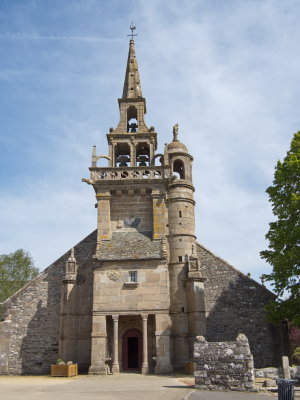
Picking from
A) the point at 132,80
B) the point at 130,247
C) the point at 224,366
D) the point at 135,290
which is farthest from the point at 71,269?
the point at 132,80

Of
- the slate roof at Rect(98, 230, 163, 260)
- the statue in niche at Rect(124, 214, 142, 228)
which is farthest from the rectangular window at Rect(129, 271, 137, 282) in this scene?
the statue in niche at Rect(124, 214, 142, 228)

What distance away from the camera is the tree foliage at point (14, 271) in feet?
139

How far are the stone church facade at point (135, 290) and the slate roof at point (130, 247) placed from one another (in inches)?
2.5

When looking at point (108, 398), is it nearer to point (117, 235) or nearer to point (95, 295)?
point (95, 295)

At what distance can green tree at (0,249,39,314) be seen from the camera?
4223cm

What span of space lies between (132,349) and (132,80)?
19.6m

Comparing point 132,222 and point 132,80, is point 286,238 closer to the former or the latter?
point 132,222

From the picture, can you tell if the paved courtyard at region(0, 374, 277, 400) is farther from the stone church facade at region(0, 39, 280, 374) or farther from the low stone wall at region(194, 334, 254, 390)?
the stone church facade at region(0, 39, 280, 374)

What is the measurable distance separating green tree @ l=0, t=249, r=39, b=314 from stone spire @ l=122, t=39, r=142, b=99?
23.5 meters

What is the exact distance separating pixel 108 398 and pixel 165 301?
10925 mm

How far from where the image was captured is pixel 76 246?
95.5 ft

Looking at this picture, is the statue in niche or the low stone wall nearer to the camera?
the low stone wall

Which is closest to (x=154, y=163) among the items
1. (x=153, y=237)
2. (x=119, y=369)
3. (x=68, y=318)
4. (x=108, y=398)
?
(x=153, y=237)

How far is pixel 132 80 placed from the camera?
103ft
